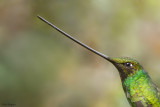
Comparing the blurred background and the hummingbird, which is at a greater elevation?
the blurred background

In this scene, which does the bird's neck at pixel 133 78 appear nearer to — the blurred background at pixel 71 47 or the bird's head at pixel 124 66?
the bird's head at pixel 124 66

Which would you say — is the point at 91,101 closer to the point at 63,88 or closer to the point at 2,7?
the point at 63,88

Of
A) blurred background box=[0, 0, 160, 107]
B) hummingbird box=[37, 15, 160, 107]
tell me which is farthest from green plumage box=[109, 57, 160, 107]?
blurred background box=[0, 0, 160, 107]

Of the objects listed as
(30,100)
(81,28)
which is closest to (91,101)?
(30,100)

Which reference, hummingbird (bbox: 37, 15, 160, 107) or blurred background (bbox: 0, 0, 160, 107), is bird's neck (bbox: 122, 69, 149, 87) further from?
blurred background (bbox: 0, 0, 160, 107)

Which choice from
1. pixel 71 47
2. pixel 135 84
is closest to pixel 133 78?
pixel 135 84

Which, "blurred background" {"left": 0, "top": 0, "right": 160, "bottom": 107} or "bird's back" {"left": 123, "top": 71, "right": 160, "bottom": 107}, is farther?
"blurred background" {"left": 0, "top": 0, "right": 160, "bottom": 107}
